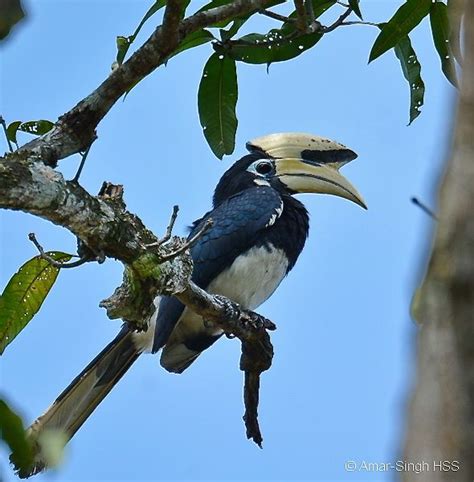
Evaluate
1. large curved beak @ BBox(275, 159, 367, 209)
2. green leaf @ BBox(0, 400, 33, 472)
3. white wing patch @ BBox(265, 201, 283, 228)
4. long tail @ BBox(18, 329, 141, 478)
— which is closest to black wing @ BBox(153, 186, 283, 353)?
white wing patch @ BBox(265, 201, 283, 228)

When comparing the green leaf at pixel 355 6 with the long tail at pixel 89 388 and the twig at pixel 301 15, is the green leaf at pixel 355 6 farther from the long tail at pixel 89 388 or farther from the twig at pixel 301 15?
the long tail at pixel 89 388

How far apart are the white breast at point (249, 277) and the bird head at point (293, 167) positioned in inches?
30.3

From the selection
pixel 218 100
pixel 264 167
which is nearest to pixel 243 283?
pixel 264 167

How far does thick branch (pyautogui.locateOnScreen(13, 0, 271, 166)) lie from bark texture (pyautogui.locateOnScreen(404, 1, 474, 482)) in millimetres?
2425

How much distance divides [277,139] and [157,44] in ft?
11.0

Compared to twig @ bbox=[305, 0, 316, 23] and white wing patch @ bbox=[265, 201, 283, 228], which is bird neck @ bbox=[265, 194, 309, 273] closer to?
white wing patch @ bbox=[265, 201, 283, 228]

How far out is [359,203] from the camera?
243 inches

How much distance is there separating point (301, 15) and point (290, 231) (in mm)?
2349

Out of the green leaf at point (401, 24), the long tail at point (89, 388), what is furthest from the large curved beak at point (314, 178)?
the green leaf at point (401, 24)

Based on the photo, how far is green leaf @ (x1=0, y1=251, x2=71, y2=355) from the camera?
3.56 metres

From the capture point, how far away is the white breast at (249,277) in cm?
546

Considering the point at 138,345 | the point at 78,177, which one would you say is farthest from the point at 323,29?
the point at 138,345

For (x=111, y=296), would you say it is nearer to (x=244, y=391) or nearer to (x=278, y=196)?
(x=244, y=391)

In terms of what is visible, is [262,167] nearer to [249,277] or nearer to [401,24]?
[249,277]
